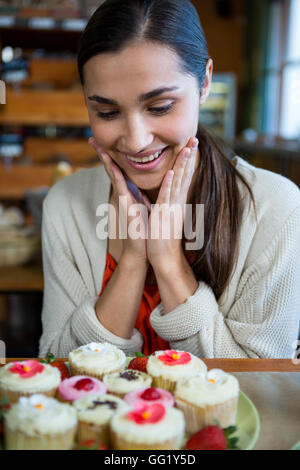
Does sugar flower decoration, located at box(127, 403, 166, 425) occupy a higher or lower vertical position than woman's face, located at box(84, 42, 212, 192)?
lower

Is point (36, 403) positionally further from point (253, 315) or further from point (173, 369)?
point (253, 315)

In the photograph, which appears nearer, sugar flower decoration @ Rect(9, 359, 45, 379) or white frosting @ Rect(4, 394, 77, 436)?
white frosting @ Rect(4, 394, 77, 436)

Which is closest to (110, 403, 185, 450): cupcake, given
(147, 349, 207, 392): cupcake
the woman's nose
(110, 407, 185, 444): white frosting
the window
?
(110, 407, 185, 444): white frosting

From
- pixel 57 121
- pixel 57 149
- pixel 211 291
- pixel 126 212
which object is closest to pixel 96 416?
pixel 211 291

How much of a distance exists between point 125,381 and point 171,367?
0.09 meters

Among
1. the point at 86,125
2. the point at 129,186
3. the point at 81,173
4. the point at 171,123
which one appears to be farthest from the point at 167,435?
the point at 86,125

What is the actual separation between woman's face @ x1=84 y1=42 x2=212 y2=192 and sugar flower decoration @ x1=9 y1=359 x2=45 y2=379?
0.49 meters

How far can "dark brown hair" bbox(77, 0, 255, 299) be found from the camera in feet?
3.32

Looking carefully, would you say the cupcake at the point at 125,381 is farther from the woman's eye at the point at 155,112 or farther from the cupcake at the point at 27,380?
the woman's eye at the point at 155,112

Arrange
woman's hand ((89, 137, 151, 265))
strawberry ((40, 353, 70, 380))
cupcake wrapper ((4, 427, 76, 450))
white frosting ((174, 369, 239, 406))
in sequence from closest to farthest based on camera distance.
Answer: cupcake wrapper ((4, 427, 76, 450)) < white frosting ((174, 369, 239, 406)) < strawberry ((40, 353, 70, 380)) < woman's hand ((89, 137, 151, 265))

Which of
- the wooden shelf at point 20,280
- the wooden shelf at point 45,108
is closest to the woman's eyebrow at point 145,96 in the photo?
the wooden shelf at point 20,280

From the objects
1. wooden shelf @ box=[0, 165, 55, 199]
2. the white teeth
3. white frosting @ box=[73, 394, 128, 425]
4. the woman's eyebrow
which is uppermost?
the woman's eyebrow

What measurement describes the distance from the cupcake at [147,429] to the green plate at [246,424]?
82 millimetres

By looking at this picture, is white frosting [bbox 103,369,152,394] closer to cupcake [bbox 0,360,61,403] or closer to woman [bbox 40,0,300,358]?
cupcake [bbox 0,360,61,403]
